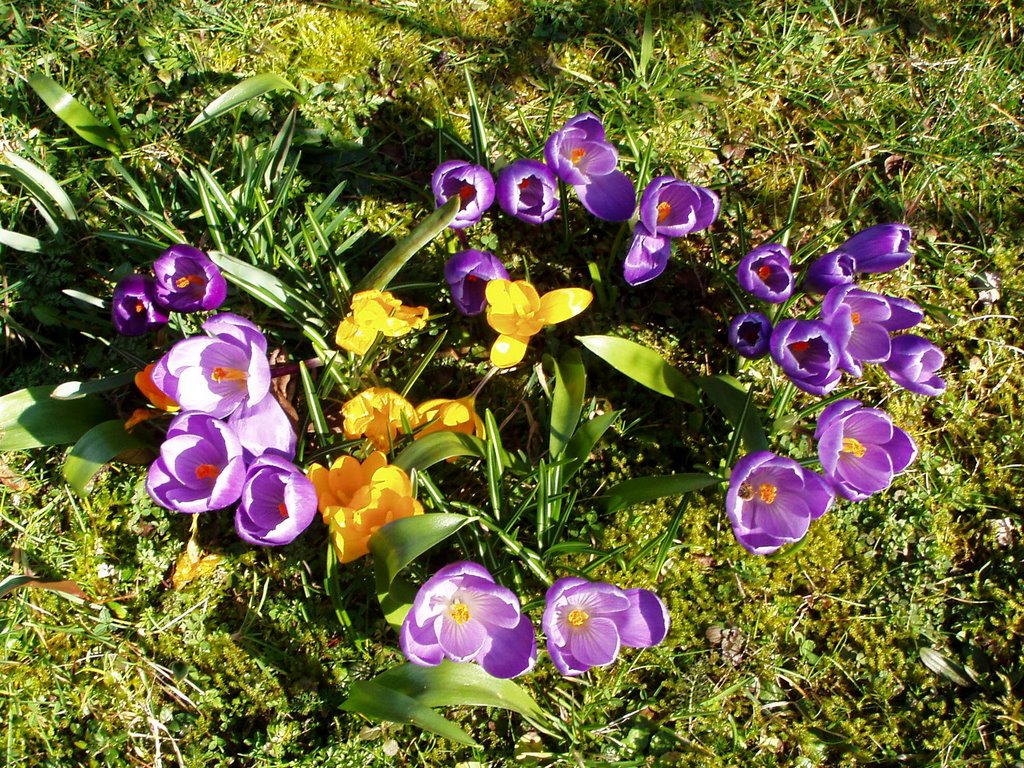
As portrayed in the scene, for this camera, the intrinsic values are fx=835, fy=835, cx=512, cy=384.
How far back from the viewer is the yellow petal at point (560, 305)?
1.97m

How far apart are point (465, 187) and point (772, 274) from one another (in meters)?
→ 0.81

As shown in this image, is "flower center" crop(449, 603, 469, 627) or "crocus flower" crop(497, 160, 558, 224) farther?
"crocus flower" crop(497, 160, 558, 224)

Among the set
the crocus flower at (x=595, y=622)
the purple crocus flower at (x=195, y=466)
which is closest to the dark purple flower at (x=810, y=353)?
the crocus flower at (x=595, y=622)

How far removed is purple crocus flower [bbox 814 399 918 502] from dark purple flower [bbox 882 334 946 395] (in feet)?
0.49

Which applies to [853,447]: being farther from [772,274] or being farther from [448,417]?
[448,417]

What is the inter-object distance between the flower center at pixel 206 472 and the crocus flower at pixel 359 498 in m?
0.20

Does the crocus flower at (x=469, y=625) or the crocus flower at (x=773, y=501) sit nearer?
the crocus flower at (x=469, y=625)

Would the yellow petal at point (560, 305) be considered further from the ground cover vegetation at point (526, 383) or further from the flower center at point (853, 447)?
the flower center at point (853, 447)

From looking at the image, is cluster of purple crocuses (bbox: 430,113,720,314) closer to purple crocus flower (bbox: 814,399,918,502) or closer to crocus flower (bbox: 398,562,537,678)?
purple crocus flower (bbox: 814,399,918,502)

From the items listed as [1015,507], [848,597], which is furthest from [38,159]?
[1015,507]

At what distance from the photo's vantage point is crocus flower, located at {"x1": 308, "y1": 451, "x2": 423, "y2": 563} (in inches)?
69.7

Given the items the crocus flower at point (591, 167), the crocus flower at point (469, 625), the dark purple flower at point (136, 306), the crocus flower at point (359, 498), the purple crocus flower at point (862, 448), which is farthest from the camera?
the crocus flower at point (591, 167)

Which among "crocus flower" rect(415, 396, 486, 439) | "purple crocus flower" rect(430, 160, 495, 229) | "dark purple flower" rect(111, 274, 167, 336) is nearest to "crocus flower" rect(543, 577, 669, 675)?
"crocus flower" rect(415, 396, 486, 439)

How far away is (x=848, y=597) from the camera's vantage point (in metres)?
2.20
